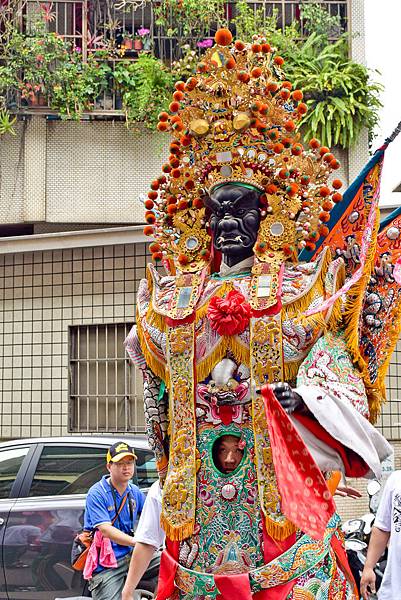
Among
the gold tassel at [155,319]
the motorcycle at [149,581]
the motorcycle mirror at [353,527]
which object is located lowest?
the motorcycle at [149,581]

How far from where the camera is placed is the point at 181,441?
4.06 meters

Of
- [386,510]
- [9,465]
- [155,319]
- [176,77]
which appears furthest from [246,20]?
[155,319]

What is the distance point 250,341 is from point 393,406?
7.86 metres

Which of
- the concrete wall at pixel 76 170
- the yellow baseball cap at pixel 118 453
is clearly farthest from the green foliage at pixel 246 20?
the yellow baseball cap at pixel 118 453

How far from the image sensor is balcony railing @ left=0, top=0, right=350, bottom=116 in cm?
1347

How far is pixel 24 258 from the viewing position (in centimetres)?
1307

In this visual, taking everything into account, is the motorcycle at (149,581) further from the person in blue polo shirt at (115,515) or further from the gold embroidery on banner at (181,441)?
the gold embroidery on banner at (181,441)

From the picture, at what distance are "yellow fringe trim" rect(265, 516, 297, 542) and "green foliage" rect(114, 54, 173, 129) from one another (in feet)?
32.3

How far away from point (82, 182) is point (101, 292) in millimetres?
1619

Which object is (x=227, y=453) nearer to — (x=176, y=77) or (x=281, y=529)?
(x=281, y=529)

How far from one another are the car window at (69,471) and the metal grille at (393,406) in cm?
456

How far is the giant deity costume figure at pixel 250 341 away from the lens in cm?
368

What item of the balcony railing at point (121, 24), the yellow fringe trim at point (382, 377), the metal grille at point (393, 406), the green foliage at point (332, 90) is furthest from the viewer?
the balcony railing at point (121, 24)

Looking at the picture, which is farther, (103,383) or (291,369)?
(103,383)
